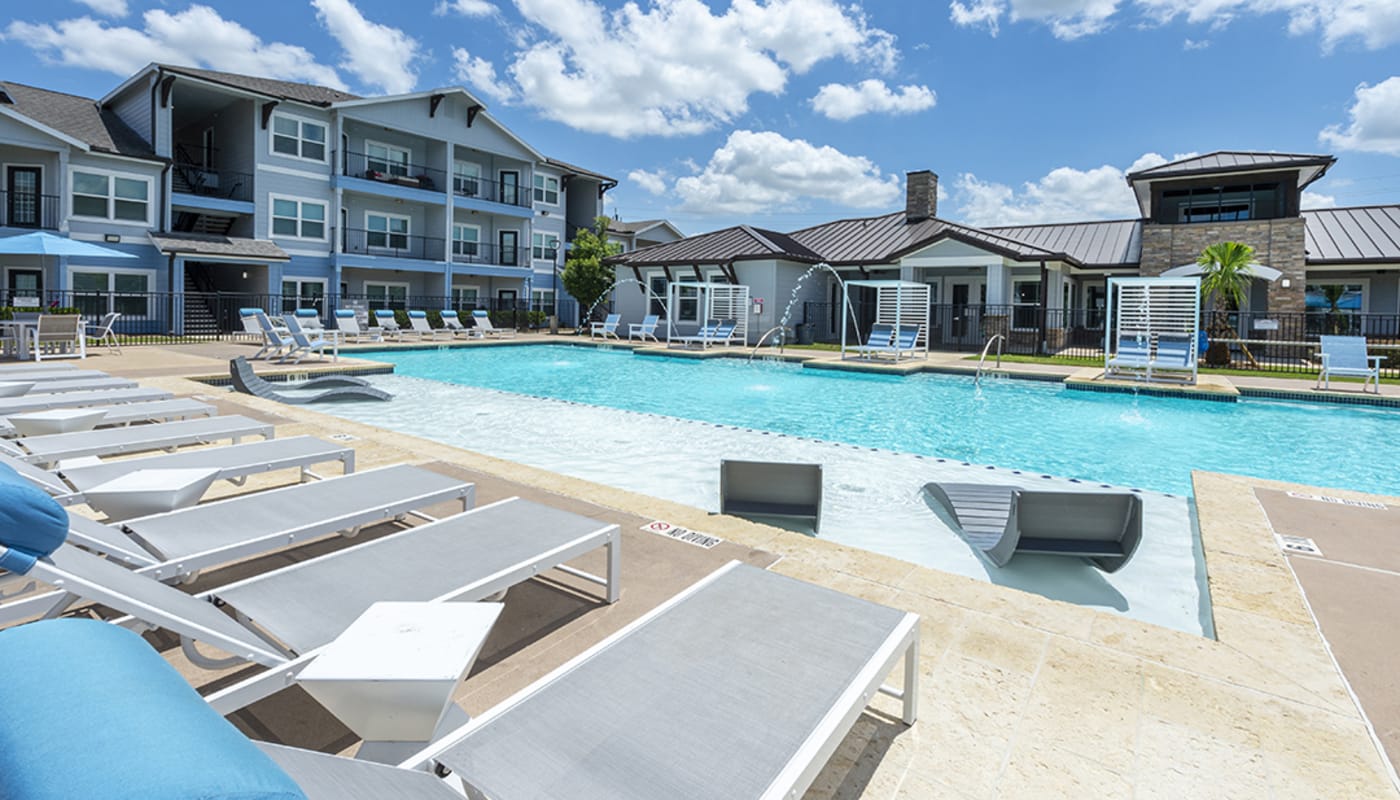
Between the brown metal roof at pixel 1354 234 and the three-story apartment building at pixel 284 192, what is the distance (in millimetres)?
29205

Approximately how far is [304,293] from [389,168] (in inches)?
252

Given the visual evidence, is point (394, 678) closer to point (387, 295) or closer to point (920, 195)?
point (920, 195)

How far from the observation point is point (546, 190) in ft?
118

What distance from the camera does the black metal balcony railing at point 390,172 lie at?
28.2 meters

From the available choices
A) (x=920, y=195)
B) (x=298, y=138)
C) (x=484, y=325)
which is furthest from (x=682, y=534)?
(x=298, y=138)

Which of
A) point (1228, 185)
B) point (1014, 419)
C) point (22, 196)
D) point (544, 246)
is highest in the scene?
point (1228, 185)

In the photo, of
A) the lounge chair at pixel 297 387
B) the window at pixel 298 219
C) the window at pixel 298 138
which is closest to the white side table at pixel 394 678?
the lounge chair at pixel 297 387

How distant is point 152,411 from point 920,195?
25.8m

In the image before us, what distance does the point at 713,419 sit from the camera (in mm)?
11102

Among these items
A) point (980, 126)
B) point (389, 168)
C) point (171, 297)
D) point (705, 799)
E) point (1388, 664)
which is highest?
point (980, 126)

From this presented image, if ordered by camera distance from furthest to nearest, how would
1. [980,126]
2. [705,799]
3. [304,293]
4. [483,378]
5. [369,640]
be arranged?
[980,126] → [304,293] → [483,378] → [369,640] → [705,799]

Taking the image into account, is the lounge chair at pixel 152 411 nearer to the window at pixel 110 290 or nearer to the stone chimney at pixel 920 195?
the window at pixel 110 290

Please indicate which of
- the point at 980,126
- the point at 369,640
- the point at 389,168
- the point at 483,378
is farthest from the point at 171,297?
the point at 980,126

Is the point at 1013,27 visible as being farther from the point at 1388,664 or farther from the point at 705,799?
the point at 705,799
